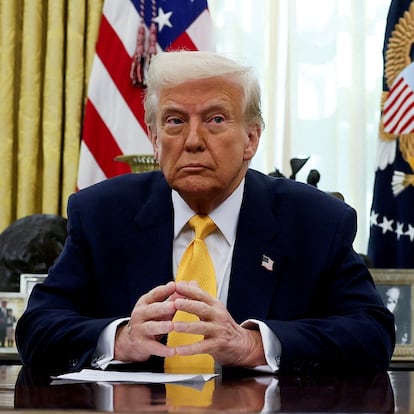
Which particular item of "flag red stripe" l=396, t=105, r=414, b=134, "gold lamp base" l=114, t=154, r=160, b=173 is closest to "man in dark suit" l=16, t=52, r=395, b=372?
"gold lamp base" l=114, t=154, r=160, b=173

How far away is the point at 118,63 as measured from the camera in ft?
14.4

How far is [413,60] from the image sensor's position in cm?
418

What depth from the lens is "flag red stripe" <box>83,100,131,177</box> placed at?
14.4 feet

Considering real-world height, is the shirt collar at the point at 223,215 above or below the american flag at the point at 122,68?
below

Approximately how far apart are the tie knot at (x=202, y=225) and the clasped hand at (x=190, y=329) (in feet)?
1.06

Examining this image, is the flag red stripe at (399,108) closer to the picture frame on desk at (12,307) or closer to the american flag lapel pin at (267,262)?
the picture frame on desk at (12,307)

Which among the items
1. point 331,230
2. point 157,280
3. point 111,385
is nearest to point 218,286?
point 157,280

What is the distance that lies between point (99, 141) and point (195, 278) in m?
2.42

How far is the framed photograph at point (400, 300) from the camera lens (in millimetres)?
3393

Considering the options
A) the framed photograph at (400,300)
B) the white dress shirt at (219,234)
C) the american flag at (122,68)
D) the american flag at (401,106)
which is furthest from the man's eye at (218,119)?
the american flag at (122,68)

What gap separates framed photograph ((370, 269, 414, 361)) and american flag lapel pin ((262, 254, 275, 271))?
1.30m

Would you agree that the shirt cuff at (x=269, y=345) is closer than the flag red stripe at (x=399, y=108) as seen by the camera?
Yes

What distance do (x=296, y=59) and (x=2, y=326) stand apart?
1.97 meters

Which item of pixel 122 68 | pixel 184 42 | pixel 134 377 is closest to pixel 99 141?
pixel 122 68
